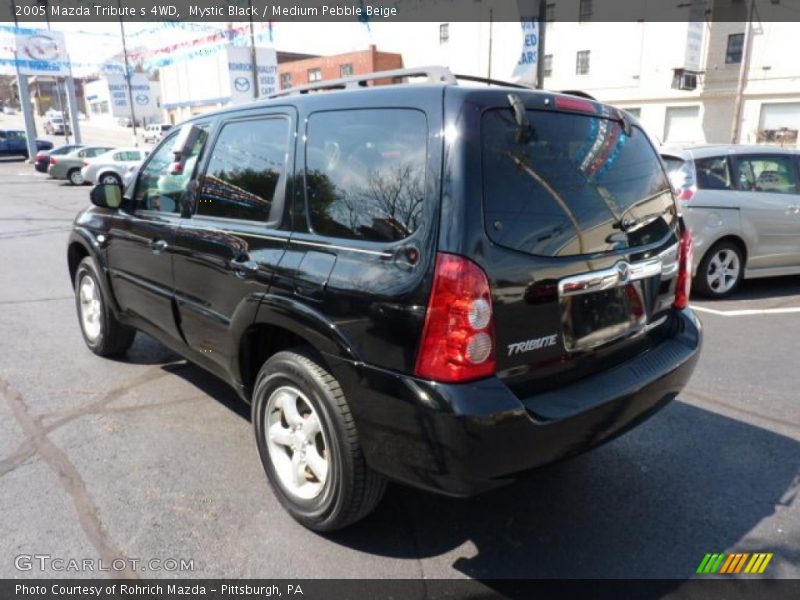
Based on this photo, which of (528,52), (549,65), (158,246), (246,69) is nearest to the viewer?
(158,246)

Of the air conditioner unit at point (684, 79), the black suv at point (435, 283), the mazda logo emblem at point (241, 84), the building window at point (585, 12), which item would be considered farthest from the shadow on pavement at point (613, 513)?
the building window at point (585, 12)

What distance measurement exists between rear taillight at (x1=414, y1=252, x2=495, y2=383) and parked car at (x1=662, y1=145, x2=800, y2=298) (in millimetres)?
5307

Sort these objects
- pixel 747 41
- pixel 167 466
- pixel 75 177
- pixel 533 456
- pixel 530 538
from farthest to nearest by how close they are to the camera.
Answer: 1. pixel 747 41
2. pixel 75 177
3. pixel 167 466
4. pixel 530 538
5. pixel 533 456

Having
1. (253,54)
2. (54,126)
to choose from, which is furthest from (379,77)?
(54,126)

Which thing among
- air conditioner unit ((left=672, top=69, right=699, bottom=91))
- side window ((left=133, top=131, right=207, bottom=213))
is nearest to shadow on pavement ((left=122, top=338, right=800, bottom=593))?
side window ((left=133, top=131, right=207, bottom=213))

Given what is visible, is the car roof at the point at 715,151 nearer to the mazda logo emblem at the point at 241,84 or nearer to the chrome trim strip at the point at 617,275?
the chrome trim strip at the point at 617,275

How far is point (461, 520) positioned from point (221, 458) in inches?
54.5

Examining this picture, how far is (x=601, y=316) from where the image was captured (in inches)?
99.0

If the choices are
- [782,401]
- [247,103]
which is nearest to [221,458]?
[247,103]

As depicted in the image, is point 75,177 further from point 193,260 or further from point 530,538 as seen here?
point 530,538

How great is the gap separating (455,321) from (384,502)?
131 cm

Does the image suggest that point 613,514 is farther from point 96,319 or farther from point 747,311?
point 747,311

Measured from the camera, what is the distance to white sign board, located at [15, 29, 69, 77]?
30328 mm

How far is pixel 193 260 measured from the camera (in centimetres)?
331
